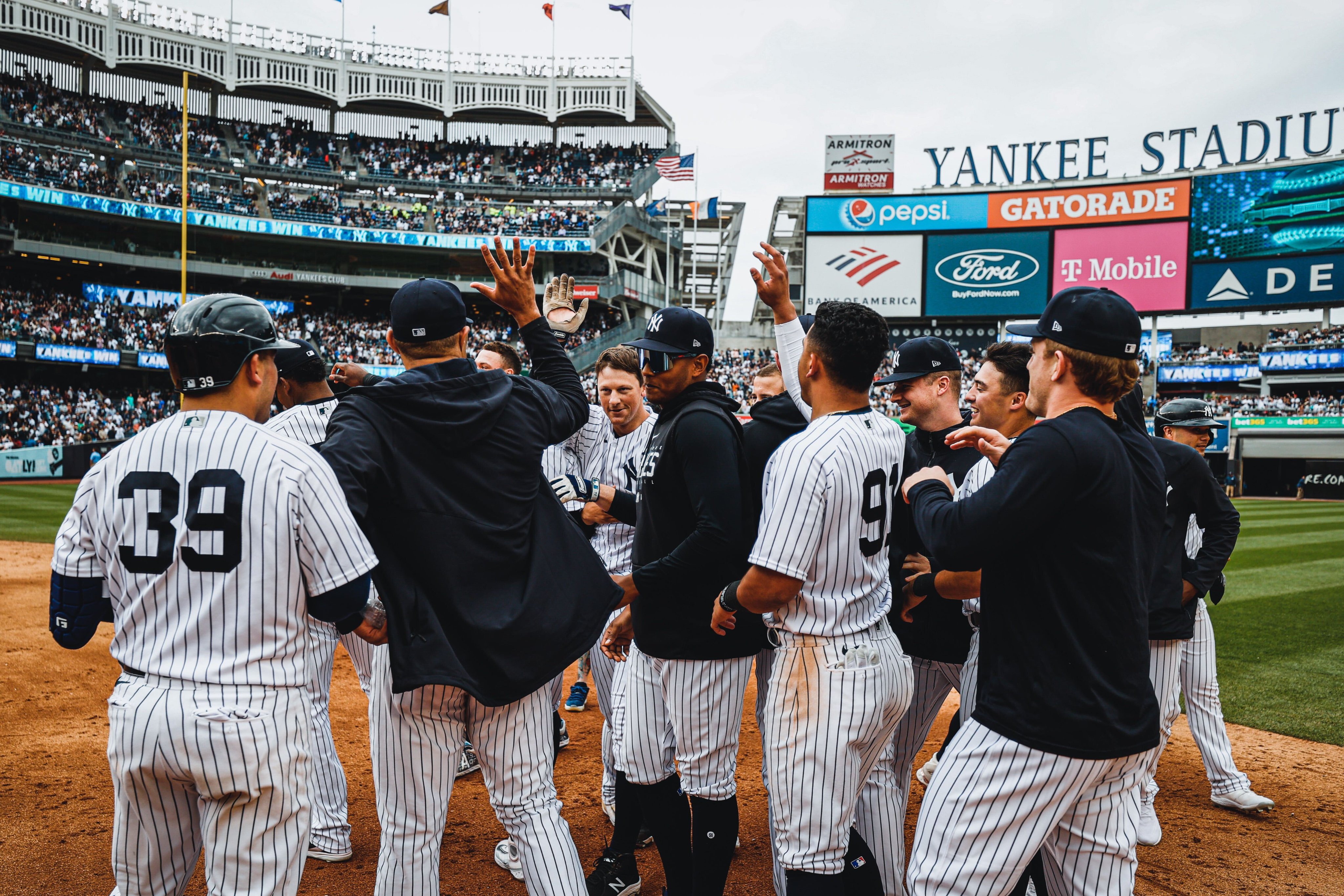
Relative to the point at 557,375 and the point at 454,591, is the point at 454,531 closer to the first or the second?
the point at 454,591

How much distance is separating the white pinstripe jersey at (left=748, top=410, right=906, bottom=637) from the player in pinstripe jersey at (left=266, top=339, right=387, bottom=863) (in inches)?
76.1

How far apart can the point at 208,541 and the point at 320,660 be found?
1846 mm

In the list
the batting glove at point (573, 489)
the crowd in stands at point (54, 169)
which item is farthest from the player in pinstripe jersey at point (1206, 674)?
the crowd in stands at point (54, 169)

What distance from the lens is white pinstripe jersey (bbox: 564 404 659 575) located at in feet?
15.6

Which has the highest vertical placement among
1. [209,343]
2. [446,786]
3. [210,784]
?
[209,343]

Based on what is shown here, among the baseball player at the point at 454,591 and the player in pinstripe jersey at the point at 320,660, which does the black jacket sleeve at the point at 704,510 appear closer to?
the baseball player at the point at 454,591

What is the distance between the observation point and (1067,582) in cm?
222

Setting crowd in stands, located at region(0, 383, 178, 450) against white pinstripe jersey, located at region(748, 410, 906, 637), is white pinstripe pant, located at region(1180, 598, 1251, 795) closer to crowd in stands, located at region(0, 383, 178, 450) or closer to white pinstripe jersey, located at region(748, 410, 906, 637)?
white pinstripe jersey, located at region(748, 410, 906, 637)

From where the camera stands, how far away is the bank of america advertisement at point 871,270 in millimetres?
34938

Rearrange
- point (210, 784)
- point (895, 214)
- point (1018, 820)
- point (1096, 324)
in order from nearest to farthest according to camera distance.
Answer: point (210, 784) < point (1018, 820) < point (1096, 324) < point (895, 214)

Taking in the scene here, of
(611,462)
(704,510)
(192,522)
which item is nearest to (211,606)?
(192,522)

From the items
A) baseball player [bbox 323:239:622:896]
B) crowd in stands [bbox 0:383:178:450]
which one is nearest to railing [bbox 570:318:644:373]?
crowd in stands [bbox 0:383:178:450]

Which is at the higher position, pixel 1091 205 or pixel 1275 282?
pixel 1091 205

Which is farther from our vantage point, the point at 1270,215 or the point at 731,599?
the point at 1270,215
